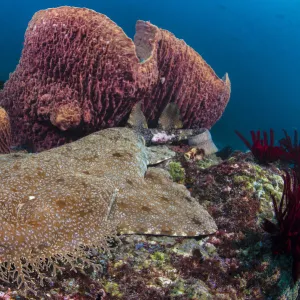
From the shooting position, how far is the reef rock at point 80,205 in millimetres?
2623

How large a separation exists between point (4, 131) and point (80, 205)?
4.26 meters

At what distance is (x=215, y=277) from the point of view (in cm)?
326

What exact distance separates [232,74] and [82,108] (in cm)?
10811

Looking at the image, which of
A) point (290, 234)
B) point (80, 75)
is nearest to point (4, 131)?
point (80, 75)

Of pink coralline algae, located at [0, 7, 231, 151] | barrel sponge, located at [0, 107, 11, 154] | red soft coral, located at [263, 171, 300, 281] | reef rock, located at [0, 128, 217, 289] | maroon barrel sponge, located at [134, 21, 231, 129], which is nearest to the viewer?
reef rock, located at [0, 128, 217, 289]

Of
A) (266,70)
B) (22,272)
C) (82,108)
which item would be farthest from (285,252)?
(266,70)

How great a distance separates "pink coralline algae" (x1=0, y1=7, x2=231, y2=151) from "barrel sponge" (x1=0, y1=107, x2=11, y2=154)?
1.74 feet

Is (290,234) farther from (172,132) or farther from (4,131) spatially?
(4,131)

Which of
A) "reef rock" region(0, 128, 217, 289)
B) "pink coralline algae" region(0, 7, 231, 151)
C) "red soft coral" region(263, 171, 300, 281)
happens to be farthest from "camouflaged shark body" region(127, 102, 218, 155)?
"red soft coral" region(263, 171, 300, 281)

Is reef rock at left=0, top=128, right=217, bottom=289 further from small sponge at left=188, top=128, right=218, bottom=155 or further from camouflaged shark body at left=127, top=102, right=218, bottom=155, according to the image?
small sponge at left=188, top=128, right=218, bottom=155

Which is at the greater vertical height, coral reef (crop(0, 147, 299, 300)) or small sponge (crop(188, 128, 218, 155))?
small sponge (crop(188, 128, 218, 155))

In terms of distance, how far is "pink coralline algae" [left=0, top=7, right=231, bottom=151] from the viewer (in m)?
6.11

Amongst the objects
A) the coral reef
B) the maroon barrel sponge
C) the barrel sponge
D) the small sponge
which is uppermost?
the maroon barrel sponge

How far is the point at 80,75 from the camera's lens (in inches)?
250
